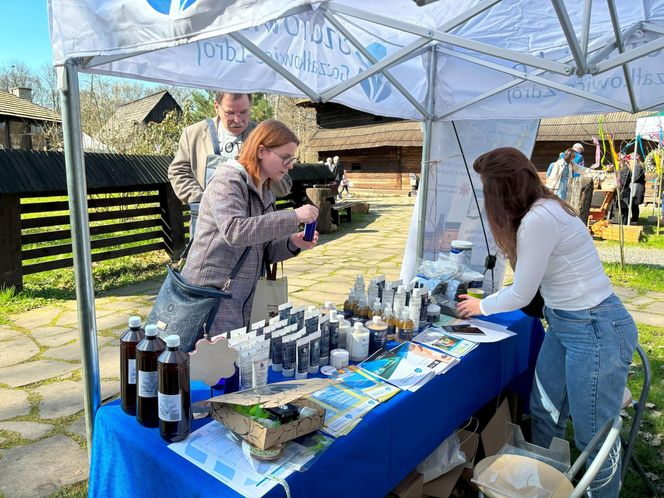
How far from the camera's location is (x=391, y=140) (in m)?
20.5

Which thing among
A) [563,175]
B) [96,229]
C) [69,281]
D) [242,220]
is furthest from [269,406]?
[563,175]

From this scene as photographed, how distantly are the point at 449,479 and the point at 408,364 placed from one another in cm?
66

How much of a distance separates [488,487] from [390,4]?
2.74m

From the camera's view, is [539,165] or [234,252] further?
[539,165]

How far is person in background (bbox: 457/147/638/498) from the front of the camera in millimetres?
1938

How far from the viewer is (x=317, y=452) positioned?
55.4 inches

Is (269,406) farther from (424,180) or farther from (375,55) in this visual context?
(424,180)

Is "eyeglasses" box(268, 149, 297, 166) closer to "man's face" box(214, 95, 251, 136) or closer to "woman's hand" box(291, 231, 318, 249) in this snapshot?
"woman's hand" box(291, 231, 318, 249)

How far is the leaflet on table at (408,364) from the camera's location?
1913 mm

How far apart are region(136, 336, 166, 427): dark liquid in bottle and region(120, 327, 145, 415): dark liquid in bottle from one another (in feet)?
0.21

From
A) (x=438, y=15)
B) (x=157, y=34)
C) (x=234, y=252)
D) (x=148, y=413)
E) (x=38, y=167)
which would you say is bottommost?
(x=148, y=413)

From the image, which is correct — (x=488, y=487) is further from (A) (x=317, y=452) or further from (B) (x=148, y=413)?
(B) (x=148, y=413)

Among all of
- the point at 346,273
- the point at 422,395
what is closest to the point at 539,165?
the point at 346,273

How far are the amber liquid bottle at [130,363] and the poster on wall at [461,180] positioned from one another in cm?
270
